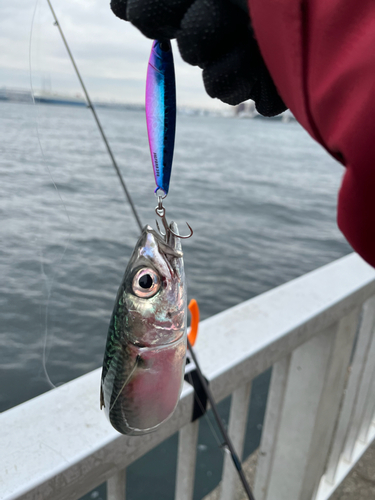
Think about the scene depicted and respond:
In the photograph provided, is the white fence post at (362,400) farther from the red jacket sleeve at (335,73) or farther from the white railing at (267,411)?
the red jacket sleeve at (335,73)

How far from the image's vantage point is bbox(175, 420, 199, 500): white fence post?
1025 mm

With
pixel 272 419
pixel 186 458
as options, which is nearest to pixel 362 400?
pixel 272 419

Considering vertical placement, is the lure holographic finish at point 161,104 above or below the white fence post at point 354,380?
above

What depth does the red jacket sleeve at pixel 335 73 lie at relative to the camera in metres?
0.40

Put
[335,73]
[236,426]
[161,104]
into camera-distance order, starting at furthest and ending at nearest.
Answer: [236,426] → [161,104] → [335,73]

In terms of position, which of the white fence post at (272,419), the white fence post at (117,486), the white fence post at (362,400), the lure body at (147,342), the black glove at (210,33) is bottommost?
the white fence post at (362,400)

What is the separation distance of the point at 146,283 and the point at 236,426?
81 cm

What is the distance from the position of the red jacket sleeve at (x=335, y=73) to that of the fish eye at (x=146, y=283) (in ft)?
0.87

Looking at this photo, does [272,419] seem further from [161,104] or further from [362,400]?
[161,104]

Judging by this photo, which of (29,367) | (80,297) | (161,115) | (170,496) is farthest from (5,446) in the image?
(170,496)

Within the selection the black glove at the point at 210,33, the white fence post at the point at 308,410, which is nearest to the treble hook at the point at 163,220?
the black glove at the point at 210,33

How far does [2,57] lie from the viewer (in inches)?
25.9

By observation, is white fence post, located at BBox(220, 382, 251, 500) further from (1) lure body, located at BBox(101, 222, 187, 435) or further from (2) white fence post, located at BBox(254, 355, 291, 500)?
(1) lure body, located at BBox(101, 222, 187, 435)

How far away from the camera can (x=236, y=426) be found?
1185mm
